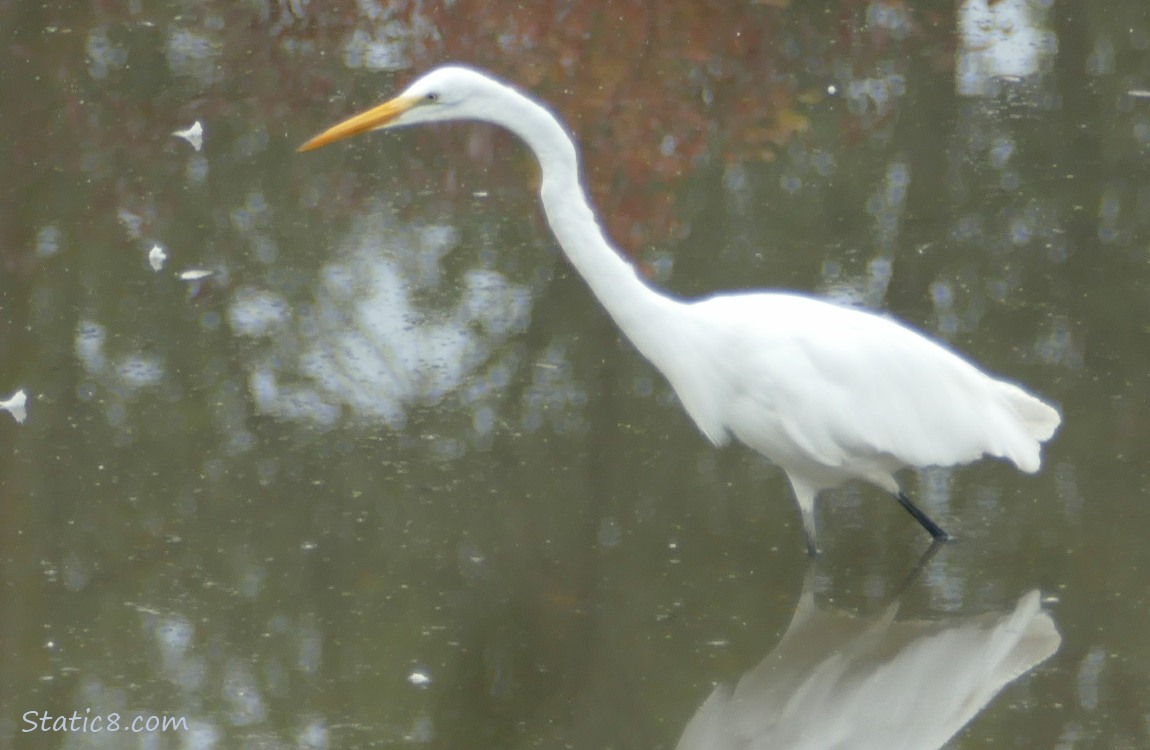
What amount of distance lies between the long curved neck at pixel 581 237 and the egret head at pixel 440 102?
0.06m

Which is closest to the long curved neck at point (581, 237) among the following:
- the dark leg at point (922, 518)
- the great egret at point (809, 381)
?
the great egret at point (809, 381)

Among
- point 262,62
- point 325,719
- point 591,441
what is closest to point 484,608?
point 325,719

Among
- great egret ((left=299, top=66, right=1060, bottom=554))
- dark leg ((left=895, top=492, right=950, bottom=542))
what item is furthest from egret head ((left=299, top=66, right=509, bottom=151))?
dark leg ((left=895, top=492, right=950, bottom=542))

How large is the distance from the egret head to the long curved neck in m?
0.06

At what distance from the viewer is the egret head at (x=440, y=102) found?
3.34 meters

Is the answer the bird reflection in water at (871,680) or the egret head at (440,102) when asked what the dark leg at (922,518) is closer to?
the bird reflection in water at (871,680)

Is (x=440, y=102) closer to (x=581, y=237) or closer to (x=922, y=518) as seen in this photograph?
(x=581, y=237)

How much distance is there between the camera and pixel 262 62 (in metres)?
7.31

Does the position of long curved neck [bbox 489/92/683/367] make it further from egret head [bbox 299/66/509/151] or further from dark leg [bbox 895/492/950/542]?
dark leg [bbox 895/492/950/542]

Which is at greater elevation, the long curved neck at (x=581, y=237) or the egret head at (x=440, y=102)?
the egret head at (x=440, y=102)

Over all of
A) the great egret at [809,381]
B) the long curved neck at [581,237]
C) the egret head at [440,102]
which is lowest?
the great egret at [809,381]

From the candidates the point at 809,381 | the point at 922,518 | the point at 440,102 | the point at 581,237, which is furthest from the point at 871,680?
the point at 440,102

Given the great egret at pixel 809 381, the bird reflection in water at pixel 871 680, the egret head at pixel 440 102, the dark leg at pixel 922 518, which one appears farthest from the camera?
the dark leg at pixel 922 518

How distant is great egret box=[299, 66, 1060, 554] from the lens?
3520mm
